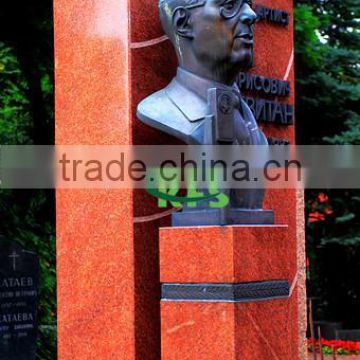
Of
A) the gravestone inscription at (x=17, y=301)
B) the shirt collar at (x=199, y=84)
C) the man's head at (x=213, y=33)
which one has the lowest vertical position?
the gravestone inscription at (x=17, y=301)

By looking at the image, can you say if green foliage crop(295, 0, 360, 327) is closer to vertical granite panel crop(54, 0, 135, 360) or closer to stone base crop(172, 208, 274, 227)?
vertical granite panel crop(54, 0, 135, 360)

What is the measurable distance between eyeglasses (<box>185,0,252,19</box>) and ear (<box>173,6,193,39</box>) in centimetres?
7

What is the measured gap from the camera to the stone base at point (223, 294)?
21.6ft

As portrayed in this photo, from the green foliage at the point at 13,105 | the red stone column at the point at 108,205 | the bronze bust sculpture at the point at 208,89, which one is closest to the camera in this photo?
the bronze bust sculpture at the point at 208,89

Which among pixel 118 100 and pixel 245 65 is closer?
pixel 245 65

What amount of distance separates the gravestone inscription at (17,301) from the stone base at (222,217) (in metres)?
2.96

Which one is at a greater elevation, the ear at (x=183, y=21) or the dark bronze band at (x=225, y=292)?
the ear at (x=183, y=21)

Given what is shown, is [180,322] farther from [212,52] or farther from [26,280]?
[26,280]

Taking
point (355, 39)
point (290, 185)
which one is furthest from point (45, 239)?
point (355, 39)

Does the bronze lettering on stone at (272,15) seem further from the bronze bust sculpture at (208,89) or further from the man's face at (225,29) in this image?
the man's face at (225,29)

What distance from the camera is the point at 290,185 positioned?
9.73 m

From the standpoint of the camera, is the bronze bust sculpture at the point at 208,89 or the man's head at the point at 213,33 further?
the man's head at the point at 213,33

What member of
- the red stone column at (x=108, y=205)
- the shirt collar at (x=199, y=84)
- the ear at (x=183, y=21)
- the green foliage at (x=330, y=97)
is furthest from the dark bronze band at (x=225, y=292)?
the green foliage at (x=330, y=97)

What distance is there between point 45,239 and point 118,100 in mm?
5320
